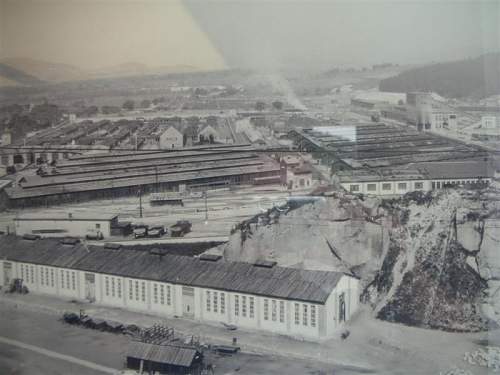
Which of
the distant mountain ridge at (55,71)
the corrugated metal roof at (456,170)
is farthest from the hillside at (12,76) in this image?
the corrugated metal roof at (456,170)

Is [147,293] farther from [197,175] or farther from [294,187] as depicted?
[294,187]

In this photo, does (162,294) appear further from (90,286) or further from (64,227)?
(64,227)

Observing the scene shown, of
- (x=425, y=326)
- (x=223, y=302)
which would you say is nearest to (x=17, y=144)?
(x=223, y=302)

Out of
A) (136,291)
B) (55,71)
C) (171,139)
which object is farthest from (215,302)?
(55,71)

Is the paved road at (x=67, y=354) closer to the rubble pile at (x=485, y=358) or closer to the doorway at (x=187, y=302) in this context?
the doorway at (x=187, y=302)

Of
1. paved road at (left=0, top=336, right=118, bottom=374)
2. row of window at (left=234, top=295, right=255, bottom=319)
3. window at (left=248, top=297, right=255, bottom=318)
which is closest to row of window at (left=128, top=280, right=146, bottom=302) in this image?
paved road at (left=0, top=336, right=118, bottom=374)

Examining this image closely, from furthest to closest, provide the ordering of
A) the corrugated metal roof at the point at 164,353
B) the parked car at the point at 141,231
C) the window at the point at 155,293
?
the parked car at the point at 141,231
the window at the point at 155,293
the corrugated metal roof at the point at 164,353
